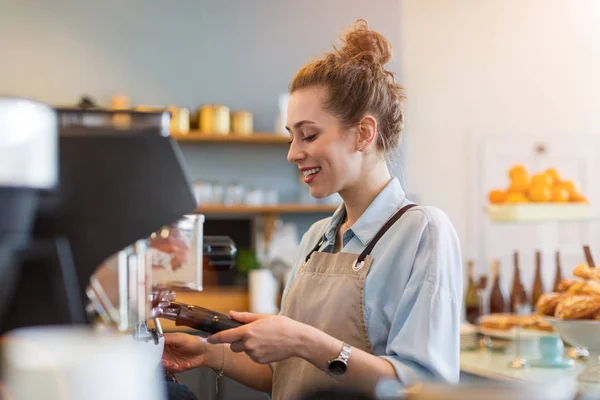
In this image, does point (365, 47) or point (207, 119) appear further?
point (207, 119)

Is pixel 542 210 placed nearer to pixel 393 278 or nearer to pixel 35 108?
pixel 393 278

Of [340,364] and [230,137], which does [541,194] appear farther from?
[230,137]

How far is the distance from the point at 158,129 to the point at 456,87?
472 cm

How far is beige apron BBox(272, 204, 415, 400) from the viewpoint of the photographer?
1.51 metres

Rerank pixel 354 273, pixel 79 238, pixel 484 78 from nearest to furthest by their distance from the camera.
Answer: pixel 79 238
pixel 354 273
pixel 484 78

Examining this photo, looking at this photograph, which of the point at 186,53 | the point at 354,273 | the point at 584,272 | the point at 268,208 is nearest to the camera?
the point at 354,273

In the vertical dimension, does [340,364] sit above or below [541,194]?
below

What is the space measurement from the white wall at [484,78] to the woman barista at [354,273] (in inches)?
144

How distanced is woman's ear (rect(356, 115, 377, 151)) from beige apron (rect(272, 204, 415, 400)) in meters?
0.17

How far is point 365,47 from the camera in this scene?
173 cm

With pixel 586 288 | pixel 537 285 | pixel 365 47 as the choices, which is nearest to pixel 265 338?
pixel 365 47

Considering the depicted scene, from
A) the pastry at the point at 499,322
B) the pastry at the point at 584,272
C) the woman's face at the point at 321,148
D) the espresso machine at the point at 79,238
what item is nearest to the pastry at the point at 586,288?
the pastry at the point at 584,272

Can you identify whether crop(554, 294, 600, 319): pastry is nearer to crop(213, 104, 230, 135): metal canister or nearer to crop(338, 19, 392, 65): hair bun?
crop(338, 19, 392, 65): hair bun

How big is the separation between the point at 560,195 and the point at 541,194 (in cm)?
8
